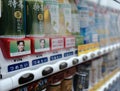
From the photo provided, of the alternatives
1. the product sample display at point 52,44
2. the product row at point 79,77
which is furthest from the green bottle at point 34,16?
the product row at point 79,77

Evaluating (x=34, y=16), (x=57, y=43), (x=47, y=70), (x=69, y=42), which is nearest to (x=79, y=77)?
(x=69, y=42)

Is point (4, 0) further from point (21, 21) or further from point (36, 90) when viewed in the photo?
point (36, 90)

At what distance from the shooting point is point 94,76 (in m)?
1.54

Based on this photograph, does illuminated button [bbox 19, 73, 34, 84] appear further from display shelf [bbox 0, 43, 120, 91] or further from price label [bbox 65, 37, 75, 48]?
price label [bbox 65, 37, 75, 48]

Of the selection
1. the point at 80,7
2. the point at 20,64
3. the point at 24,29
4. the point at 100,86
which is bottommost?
the point at 100,86

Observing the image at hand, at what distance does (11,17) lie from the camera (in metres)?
0.67

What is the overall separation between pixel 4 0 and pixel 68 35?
0.50m

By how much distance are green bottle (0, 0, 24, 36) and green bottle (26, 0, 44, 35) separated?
55 mm

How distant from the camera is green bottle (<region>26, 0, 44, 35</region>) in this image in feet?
2.55

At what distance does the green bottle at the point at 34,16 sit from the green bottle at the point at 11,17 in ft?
0.18

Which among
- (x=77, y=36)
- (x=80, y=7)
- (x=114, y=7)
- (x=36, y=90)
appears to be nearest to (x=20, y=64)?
(x=36, y=90)

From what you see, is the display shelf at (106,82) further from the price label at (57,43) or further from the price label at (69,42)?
the price label at (57,43)

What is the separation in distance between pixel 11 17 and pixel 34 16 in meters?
0.13

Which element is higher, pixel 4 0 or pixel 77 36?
pixel 4 0
